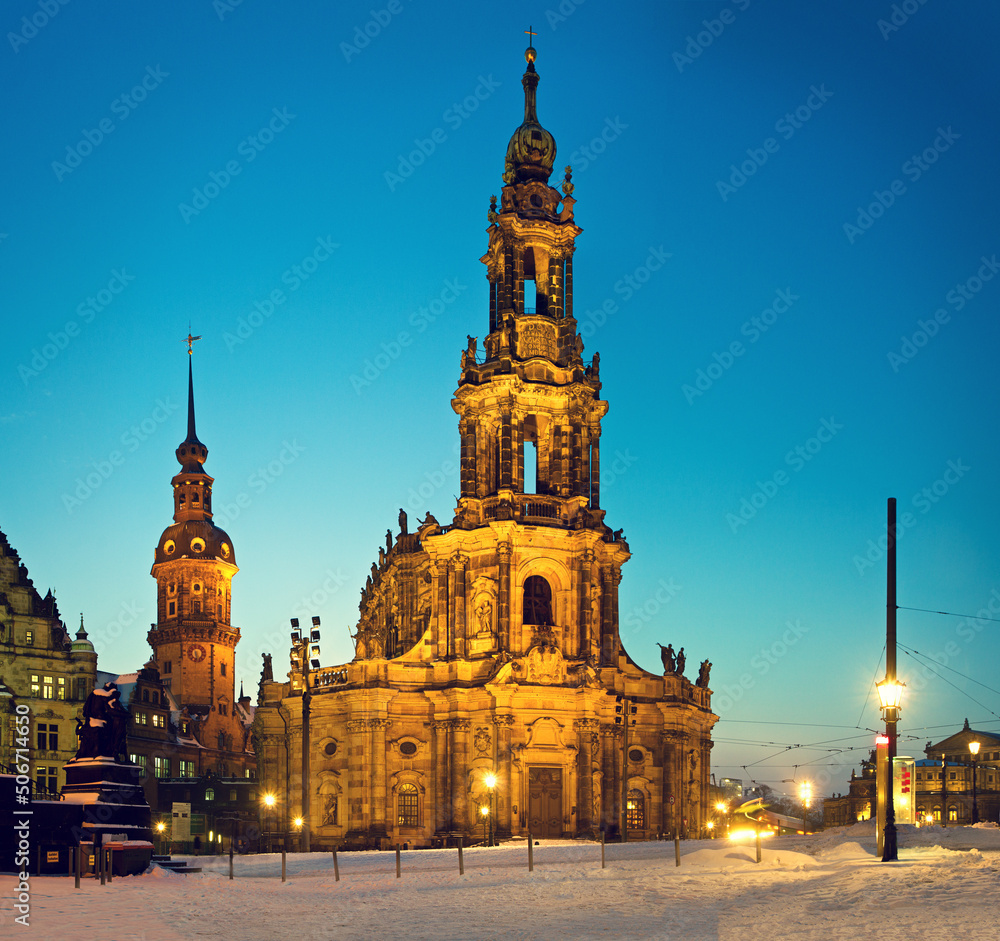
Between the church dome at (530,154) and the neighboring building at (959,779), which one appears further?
the neighboring building at (959,779)

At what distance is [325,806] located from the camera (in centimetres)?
6894

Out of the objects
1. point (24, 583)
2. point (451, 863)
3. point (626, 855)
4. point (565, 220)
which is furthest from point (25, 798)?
point (565, 220)

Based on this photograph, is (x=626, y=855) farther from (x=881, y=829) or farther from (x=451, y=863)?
(x=881, y=829)

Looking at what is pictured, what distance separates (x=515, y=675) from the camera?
66562mm

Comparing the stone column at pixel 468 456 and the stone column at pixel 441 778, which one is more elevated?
the stone column at pixel 468 456

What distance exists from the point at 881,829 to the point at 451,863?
16.5 metres

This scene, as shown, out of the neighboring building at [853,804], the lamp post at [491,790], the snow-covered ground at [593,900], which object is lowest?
the neighboring building at [853,804]

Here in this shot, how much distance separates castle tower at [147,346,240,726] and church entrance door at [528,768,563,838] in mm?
50460

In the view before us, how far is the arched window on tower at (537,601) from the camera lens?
230ft

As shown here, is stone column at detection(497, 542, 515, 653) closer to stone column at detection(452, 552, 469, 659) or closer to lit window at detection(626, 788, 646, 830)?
stone column at detection(452, 552, 469, 659)

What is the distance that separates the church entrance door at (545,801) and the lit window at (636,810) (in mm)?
4658

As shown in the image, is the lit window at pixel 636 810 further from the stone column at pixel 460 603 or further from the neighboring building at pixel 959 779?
the neighboring building at pixel 959 779

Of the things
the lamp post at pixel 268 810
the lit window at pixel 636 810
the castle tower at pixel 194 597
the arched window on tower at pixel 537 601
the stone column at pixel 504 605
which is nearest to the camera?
the lamp post at pixel 268 810

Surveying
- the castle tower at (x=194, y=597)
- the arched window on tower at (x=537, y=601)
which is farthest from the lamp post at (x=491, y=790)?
the castle tower at (x=194, y=597)
